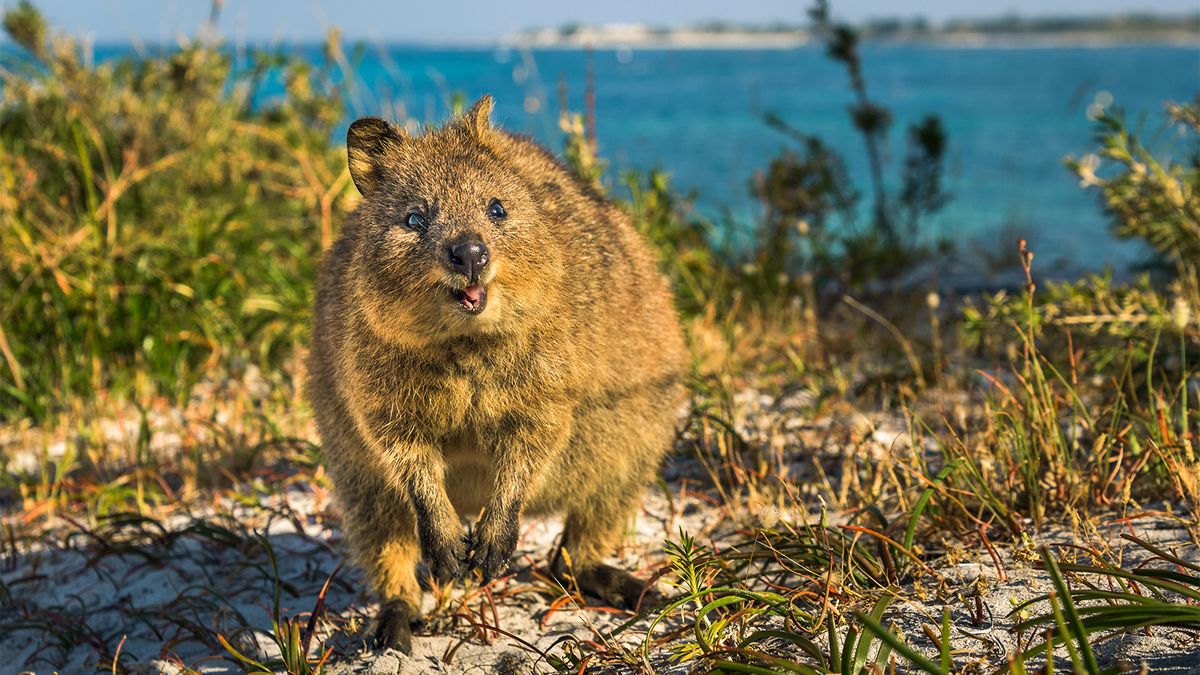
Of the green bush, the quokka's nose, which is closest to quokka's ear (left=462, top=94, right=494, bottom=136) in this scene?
the quokka's nose

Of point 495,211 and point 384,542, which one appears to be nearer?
point 495,211

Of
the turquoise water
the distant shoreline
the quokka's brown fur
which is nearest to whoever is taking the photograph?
the quokka's brown fur

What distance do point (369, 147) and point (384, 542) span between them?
1.27 metres

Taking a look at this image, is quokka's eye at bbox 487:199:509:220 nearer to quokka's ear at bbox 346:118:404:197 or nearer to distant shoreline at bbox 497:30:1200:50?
quokka's ear at bbox 346:118:404:197

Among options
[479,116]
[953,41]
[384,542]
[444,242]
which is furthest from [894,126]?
[953,41]

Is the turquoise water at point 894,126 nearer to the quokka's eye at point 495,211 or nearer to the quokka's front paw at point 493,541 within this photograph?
the quokka's eye at point 495,211

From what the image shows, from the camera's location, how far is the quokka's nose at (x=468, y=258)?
2.67 meters

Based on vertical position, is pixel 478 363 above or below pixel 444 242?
below

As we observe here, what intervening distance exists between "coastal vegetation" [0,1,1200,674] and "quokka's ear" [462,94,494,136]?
1.44 meters

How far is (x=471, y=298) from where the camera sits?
8.96 feet

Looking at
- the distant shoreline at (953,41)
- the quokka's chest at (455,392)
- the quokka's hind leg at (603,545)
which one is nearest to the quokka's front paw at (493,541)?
the quokka's chest at (455,392)

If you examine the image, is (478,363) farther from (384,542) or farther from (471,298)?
(384,542)

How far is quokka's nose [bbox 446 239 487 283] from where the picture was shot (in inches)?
105

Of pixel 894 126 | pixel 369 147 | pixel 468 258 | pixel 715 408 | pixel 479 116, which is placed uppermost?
pixel 479 116
